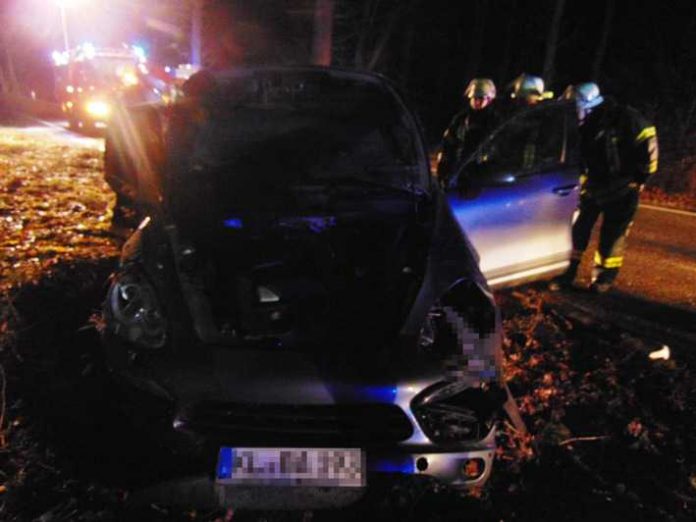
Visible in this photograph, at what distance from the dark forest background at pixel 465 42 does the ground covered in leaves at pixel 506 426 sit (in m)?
8.75

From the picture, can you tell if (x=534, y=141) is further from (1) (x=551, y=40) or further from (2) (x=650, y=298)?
(1) (x=551, y=40)

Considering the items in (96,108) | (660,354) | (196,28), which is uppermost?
(196,28)

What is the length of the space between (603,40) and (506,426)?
21.2 meters

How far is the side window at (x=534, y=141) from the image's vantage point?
4.14 m

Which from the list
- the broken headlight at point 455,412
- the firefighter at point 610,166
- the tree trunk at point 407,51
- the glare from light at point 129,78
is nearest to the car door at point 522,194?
the firefighter at point 610,166

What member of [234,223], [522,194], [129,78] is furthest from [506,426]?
[129,78]

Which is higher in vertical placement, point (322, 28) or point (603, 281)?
point (322, 28)

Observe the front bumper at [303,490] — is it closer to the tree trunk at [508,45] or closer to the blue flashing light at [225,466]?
the blue flashing light at [225,466]

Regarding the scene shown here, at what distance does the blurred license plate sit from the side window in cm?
265

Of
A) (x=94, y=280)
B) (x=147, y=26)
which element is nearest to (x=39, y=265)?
(x=94, y=280)

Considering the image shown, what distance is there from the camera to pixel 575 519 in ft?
8.00

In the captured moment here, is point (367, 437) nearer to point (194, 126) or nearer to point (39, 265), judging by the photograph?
point (194, 126)

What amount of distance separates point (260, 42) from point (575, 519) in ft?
67.1

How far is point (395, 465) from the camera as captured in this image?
211 centimetres
